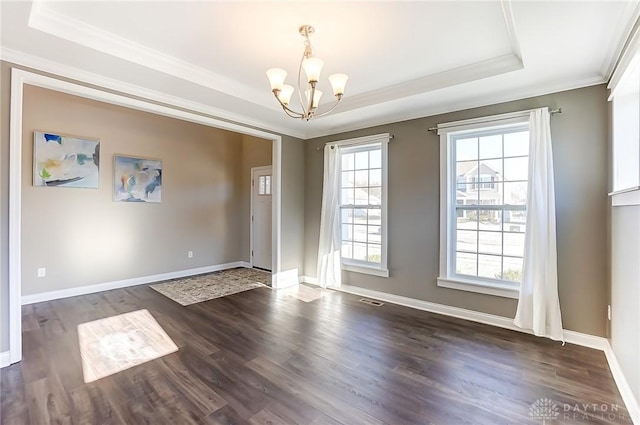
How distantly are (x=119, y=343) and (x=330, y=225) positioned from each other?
2975 millimetres

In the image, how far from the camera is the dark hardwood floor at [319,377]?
1.90 meters

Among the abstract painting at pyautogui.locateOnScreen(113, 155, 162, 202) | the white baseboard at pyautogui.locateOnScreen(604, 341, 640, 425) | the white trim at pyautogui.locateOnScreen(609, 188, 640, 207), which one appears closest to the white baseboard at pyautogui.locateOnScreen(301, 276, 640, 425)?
the white baseboard at pyautogui.locateOnScreen(604, 341, 640, 425)

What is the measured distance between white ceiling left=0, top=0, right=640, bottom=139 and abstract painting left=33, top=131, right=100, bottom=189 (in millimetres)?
2002

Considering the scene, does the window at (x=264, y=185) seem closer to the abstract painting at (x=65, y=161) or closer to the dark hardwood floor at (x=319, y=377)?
the abstract painting at (x=65, y=161)

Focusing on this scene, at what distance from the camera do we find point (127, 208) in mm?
4863

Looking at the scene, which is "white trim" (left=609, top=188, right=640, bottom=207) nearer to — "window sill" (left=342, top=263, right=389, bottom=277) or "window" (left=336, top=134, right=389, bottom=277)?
"window" (left=336, top=134, right=389, bottom=277)

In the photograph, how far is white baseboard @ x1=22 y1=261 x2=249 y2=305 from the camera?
401cm

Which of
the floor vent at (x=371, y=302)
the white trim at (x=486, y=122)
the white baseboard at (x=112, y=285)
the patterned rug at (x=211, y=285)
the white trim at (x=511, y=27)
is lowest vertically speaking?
the floor vent at (x=371, y=302)

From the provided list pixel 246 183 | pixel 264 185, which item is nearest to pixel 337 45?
pixel 264 185

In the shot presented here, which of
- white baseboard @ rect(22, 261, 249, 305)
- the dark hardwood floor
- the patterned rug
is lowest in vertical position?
the dark hardwood floor

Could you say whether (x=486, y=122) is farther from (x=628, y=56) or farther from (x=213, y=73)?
(x=213, y=73)

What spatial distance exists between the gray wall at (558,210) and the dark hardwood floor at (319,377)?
0.45 m

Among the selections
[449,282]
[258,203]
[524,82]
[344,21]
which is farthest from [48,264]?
[524,82]

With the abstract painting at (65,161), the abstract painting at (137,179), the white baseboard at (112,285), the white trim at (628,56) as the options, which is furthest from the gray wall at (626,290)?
the abstract painting at (65,161)
